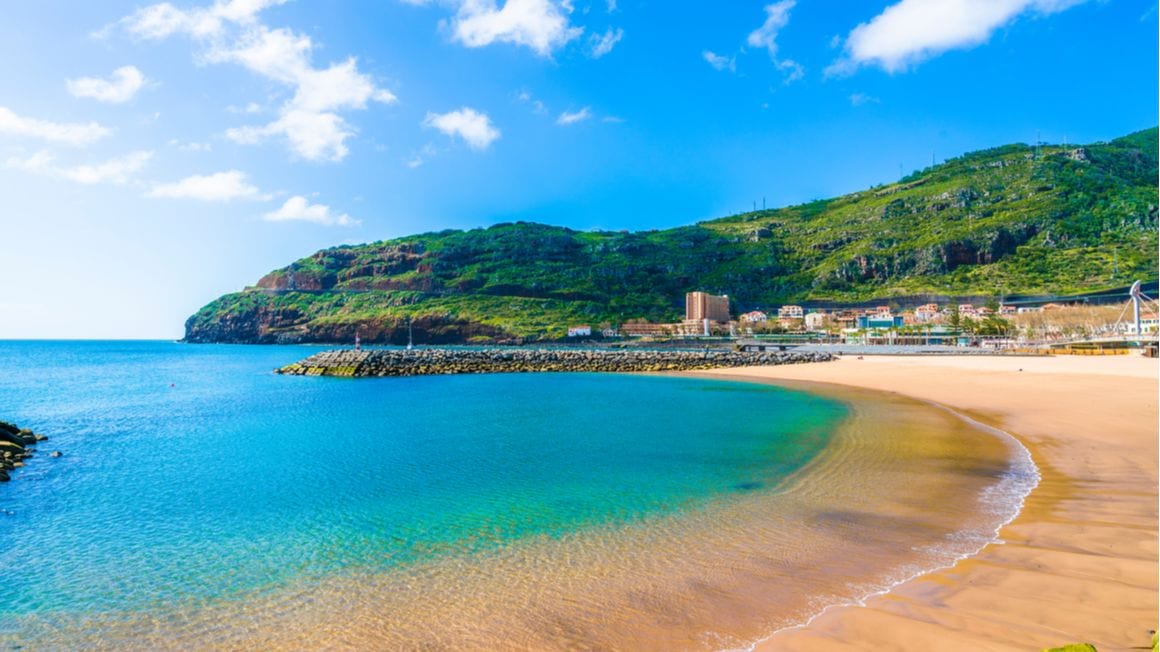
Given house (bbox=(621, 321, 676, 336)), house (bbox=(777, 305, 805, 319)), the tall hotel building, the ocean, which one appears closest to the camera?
the ocean

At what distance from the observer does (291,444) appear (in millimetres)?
19266

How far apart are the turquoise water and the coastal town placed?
70975mm

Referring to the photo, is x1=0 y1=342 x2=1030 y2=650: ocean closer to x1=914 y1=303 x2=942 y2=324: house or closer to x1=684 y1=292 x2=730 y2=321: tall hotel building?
x1=914 y1=303 x2=942 y2=324: house

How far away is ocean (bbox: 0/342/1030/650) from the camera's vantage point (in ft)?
21.0

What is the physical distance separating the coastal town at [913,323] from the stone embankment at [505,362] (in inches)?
1395

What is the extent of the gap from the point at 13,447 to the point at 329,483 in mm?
11864

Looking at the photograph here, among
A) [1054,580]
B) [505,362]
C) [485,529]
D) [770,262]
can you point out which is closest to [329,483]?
Result: [485,529]

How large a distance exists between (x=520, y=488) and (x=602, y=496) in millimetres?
2008

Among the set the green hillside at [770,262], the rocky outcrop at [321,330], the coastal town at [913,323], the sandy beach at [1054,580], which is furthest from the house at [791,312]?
the sandy beach at [1054,580]

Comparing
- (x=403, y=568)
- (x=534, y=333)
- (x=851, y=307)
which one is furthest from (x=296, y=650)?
(x=851, y=307)

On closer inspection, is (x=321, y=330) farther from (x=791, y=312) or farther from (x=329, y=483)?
(x=329, y=483)

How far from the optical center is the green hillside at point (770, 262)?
121 metres

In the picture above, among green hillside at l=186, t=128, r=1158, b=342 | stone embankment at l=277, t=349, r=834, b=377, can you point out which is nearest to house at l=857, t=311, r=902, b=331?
green hillside at l=186, t=128, r=1158, b=342

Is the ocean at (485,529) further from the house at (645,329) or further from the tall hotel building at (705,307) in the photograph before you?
the tall hotel building at (705,307)
